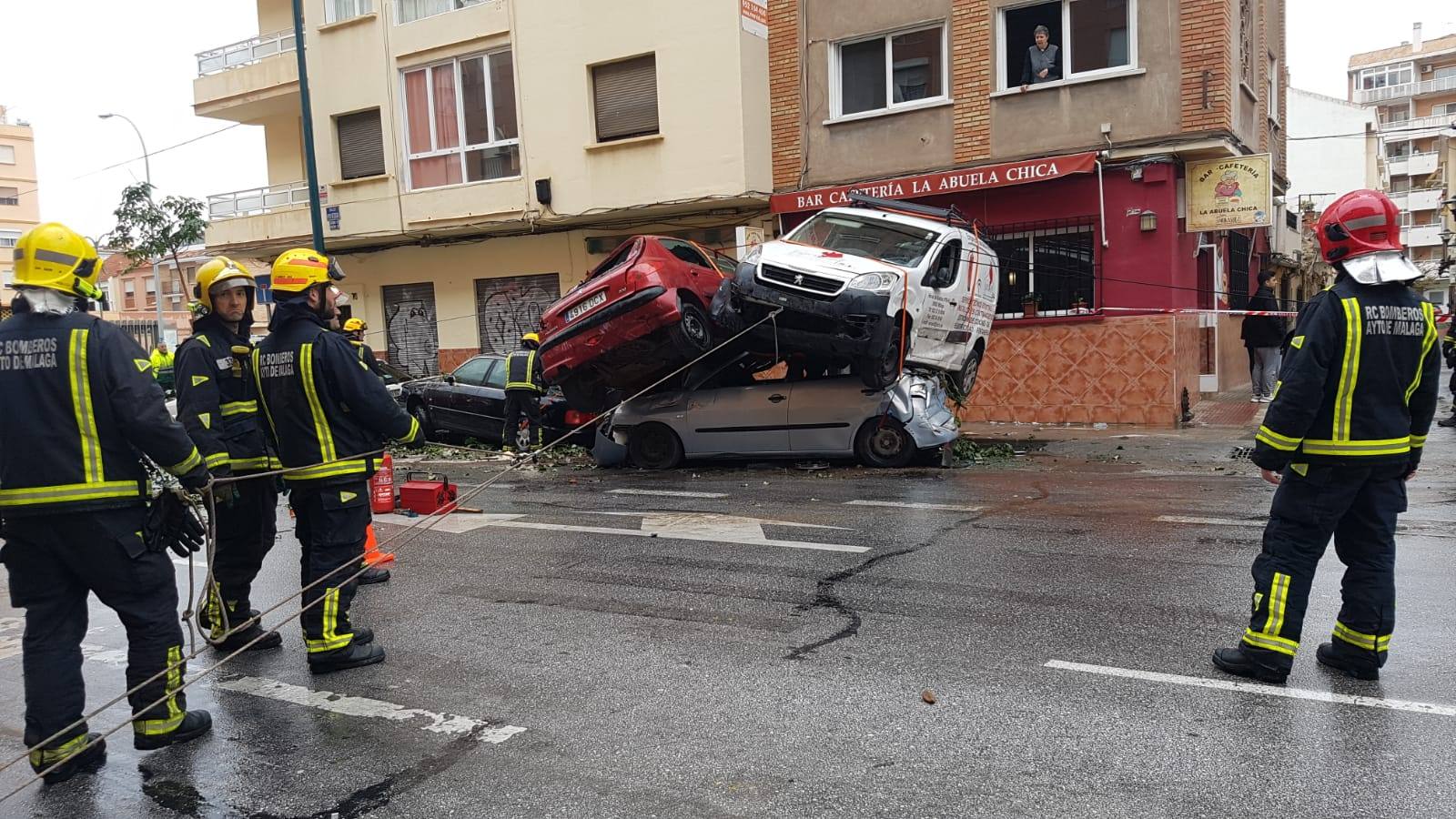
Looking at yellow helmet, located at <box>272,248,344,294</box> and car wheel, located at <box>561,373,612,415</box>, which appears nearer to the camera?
yellow helmet, located at <box>272,248,344,294</box>

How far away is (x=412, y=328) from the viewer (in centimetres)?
2138

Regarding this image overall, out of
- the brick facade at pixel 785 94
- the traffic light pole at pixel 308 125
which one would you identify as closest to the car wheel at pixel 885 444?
the brick facade at pixel 785 94

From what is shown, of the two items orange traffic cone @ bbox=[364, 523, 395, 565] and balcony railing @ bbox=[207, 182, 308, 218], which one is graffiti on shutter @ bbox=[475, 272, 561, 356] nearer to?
balcony railing @ bbox=[207, 182, 308, 218]

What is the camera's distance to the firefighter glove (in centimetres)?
410

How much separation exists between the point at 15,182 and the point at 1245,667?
276ft

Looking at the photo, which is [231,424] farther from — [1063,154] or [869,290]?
[1063,154]

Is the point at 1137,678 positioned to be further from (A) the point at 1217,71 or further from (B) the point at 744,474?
(A) the point at 1217,71

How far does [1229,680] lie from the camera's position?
434cm

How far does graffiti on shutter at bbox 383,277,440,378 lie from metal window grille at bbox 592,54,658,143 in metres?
5.39

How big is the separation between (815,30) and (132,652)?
15.2m

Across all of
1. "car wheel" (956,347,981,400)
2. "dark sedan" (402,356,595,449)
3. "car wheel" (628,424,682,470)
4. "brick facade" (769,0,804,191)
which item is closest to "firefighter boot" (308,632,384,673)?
"car wheel" (628,424,682,470)

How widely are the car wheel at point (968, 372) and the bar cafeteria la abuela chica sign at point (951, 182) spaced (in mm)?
3617

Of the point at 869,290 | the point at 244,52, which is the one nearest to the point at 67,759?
the point at 869,290

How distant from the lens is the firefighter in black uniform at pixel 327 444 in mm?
4941
